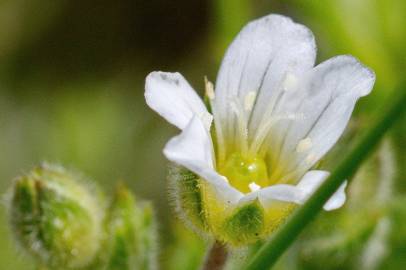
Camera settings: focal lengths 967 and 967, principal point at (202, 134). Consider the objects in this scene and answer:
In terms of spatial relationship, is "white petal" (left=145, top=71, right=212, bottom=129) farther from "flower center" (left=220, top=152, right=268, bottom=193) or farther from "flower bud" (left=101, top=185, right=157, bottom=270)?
"flower bud" (left=101, top=185, right=157, bottom=270)

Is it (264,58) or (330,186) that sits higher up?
(264,58)

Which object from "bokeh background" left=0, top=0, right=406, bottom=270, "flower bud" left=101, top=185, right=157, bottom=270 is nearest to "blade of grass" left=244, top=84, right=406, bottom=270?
"flower bud" left=101, top=185, right=157, bottom=270

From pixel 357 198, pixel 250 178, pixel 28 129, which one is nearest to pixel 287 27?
pixel 250 178

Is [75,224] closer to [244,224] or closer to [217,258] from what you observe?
[217,258]

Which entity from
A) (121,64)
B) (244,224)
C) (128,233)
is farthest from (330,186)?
(121,64)

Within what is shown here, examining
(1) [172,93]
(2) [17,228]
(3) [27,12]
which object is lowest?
(2) [17,228]

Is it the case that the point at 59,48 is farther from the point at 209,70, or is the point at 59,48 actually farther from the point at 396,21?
the point at 396,21
